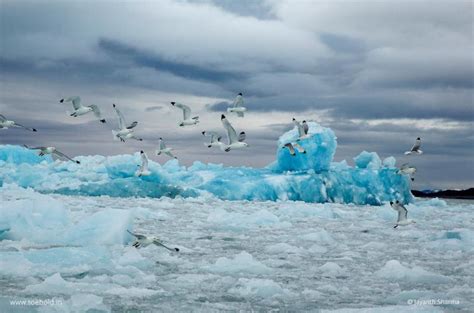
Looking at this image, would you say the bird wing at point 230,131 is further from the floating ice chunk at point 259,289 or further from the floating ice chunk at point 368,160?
the floating ice chunk at point 368,160

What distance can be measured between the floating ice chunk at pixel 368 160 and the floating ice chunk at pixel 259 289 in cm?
2963

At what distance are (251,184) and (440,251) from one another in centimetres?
2202

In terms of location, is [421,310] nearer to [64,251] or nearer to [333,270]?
[333,270]

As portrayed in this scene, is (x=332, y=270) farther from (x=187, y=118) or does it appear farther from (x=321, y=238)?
Result: (x=187, y=118)

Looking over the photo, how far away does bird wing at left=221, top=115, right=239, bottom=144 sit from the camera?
47.1ft

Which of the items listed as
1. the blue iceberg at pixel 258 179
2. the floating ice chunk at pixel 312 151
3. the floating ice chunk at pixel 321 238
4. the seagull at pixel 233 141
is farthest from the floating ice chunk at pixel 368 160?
the floating ice chunk at pixel 321 238

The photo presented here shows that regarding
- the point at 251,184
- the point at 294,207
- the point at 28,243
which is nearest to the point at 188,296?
the point at 28,243

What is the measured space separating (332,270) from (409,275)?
43.9 inches

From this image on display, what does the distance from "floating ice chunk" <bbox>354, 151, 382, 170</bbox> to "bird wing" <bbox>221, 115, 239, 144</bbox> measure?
21.9 meters

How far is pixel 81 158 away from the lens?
40969 millimetres

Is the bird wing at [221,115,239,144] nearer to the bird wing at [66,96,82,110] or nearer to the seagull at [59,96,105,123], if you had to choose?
the seagull at [59,96,105,123]

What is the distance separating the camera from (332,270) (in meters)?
8.73

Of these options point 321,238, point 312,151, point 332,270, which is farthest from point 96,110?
point 312,151

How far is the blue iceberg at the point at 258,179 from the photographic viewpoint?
1286 inches
